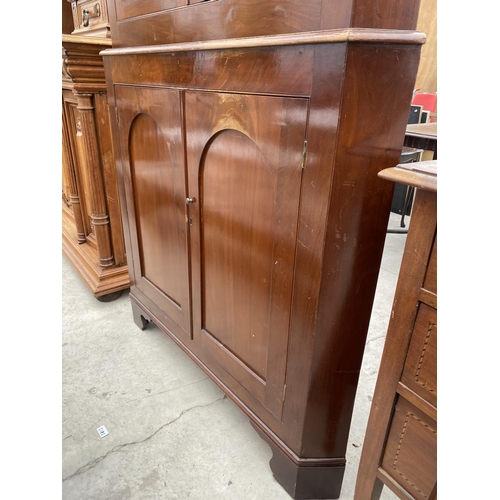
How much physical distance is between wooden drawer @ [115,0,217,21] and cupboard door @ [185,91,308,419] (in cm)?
24

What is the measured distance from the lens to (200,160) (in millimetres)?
1140

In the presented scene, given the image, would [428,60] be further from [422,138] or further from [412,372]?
[412,372]

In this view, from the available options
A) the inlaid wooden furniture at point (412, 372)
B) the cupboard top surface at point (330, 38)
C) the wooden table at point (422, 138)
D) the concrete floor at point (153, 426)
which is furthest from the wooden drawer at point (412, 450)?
the wooden table at point (422, 138)

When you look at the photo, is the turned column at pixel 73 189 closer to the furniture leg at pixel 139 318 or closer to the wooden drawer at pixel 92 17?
the wooden drawer at pixel 92 17

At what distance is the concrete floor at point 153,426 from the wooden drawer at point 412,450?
45 centimetres

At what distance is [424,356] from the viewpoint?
706 millimetres

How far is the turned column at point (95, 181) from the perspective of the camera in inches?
71.8

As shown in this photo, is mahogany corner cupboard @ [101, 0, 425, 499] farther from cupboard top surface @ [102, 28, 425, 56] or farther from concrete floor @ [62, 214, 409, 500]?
concrete floor @ [62, 214, 409, 500]

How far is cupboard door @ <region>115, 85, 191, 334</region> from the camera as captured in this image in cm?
126

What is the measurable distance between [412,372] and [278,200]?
1.53 feet
